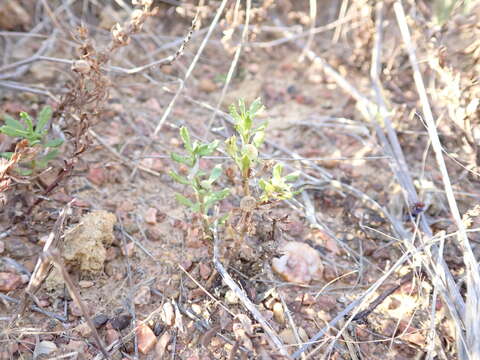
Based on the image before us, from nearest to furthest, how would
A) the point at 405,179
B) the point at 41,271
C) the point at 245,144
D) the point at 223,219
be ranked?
the point at 41,271, the point at 245,144, the point at 223,219, the point at 405,179

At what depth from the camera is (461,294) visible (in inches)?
62.2

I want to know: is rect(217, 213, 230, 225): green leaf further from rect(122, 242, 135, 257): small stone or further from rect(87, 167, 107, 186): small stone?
rect(87, 167, 107, 186): small stone

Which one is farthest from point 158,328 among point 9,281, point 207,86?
point 207,86

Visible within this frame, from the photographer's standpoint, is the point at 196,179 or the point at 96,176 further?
the point at 96,176

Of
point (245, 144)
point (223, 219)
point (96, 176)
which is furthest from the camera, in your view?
point (96, 176)

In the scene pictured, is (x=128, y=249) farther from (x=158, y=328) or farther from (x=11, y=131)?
(x=11, y=131)

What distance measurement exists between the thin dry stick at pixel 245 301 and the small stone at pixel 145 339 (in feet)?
0.92

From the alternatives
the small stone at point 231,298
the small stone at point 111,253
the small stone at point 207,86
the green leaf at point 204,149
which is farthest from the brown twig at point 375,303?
the small stone at point 207,86

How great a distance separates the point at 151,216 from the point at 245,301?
0.56 metres

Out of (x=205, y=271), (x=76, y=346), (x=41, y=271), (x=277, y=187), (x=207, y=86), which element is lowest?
(x=76, y=346)

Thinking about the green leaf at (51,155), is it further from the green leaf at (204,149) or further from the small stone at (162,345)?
the small stone at (162,345)

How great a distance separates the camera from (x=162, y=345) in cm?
137

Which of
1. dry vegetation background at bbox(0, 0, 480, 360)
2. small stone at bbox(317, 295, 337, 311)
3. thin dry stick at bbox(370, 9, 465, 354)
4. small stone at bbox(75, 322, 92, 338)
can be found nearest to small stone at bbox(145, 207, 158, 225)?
dry vegetation background at bbox(0, 0, 480, 360)

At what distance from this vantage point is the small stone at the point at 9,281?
1.42 meters
